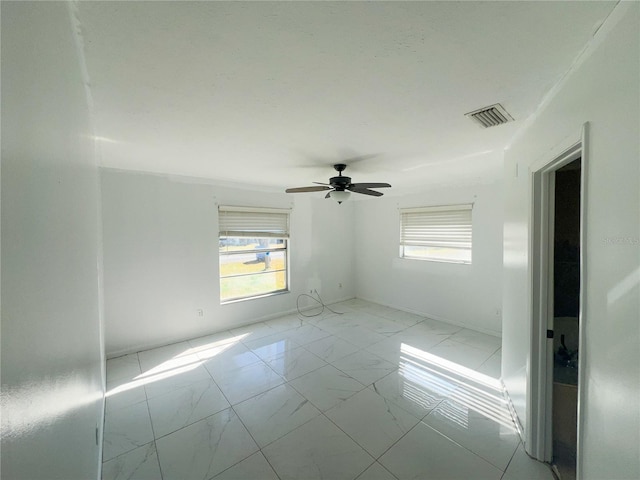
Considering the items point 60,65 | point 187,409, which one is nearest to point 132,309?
point 187,409

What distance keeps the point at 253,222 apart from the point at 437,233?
2.99 metres

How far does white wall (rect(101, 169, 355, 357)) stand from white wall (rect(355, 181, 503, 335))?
1.95 metres

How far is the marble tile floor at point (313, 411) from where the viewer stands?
1.65 meters

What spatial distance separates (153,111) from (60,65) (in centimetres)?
92

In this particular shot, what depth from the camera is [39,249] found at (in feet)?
1.90

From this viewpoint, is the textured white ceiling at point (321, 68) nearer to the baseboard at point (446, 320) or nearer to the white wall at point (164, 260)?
the white wall at point (164, 260)

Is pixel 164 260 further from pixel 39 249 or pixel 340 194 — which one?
pixel 39 249

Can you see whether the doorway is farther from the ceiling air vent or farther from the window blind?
the window blind

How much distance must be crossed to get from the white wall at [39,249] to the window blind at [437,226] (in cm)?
419

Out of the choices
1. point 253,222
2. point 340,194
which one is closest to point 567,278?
point 340,194

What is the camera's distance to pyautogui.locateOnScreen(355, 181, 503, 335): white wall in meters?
3.53

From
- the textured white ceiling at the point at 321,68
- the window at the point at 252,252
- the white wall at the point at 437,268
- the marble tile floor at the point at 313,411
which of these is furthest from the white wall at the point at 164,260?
the white wall at the point at 437,268

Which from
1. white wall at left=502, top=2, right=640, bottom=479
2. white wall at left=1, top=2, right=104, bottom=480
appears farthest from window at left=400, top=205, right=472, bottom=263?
white wall at left=1, top=2, right=104, bottom=480

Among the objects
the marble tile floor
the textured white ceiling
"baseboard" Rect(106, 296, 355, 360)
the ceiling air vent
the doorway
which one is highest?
the textured white ceiling
